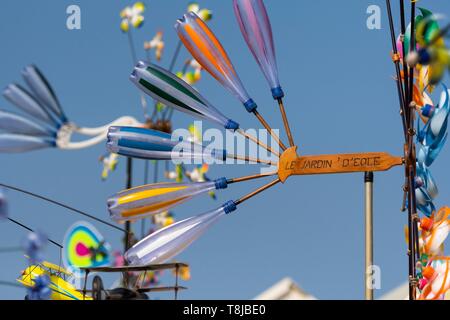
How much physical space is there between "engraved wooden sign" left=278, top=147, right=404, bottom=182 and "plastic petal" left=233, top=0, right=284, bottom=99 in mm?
868

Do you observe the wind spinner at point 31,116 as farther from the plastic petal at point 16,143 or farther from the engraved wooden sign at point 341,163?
the engraved wooden sign at point 341,163

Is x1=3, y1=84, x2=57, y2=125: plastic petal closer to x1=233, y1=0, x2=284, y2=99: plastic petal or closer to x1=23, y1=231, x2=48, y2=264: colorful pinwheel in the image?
x1=233, y1=0, x2=284, y2=99: plastic petal

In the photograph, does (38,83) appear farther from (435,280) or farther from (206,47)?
(435,280)

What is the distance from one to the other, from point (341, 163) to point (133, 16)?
11.2m

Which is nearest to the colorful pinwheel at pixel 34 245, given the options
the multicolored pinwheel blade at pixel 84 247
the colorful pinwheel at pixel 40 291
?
the colorful pinwheel at pixel 40 291

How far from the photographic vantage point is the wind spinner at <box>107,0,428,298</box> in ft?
28.5

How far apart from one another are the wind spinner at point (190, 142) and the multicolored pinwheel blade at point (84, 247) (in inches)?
132

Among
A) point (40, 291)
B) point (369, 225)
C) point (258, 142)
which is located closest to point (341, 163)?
point (369, 225)

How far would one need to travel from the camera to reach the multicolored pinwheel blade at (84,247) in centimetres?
1216

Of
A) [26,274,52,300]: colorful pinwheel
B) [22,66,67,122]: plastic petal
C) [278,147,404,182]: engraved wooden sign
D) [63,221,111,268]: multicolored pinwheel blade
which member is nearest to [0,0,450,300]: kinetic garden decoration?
[278,147,404,182]: engraved wooden sign

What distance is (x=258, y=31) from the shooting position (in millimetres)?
8891

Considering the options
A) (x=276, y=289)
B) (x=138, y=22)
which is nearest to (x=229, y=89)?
(x=138, y=22)
